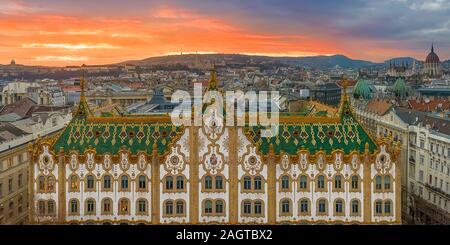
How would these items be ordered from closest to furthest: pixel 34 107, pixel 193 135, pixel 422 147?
pixel 193 135, pixel 422 147, pixel 34 107

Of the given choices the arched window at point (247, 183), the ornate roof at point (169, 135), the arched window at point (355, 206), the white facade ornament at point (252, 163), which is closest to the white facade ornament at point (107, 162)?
the ornate roof at point (169, 135)

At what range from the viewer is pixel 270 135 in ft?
149

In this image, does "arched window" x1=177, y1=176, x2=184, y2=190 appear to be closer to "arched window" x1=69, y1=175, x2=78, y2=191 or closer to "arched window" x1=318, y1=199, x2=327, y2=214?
"arched window" x1=69, y1=175, x2=78, y2=191

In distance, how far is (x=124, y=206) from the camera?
1736 inches

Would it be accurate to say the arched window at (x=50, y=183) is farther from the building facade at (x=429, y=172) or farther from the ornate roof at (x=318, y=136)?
the building facade at (x=429, y=172)

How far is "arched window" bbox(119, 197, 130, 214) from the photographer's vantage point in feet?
144

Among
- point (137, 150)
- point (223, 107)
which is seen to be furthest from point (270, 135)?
point (137, 150)

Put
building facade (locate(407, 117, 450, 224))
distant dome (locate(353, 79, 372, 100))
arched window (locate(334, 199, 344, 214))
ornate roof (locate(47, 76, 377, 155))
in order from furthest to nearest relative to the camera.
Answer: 1. distant dome (locate(353, 79, 372, 100))
2. building facade (locate(407, 117, 450, 224))
3. ornate roof (locate(47, 76, 377, 155))
4. arched window (locate(334, 199, 344, 214))

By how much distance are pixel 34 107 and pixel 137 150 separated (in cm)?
5829

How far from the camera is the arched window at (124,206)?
44.0 m

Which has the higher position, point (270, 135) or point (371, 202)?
point (270, 135)

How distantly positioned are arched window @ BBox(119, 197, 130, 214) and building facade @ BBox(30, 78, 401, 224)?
0.09m

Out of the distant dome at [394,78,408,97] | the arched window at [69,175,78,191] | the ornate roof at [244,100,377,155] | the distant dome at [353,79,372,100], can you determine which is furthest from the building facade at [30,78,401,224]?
the distant dome at [394,78,408,97]
